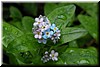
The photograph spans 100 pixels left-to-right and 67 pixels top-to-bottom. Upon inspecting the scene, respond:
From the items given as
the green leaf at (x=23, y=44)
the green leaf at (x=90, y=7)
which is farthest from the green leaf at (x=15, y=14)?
the green leaf at (x=23, y=44)

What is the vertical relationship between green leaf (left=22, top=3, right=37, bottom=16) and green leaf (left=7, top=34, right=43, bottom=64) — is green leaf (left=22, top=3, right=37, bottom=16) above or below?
above

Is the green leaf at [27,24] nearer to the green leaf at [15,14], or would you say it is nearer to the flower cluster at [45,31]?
the green leaf at [15,14]

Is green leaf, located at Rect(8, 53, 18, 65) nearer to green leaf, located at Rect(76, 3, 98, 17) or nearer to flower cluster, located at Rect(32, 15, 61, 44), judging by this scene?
flower cluster, located at Rect(32, 15, 61, 44)

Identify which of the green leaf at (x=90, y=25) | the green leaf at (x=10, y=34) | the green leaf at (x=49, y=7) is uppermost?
the green leaf at (x=49, y=7)

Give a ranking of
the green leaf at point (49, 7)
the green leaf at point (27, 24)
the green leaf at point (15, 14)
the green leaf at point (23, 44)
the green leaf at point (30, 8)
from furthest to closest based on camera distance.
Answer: the green leaf at point (30, 8) < the green leaf at point (15, 14) < the green leaf at point (49, 7) < the green leaf at point (27, 24) < the green leaf at point (23, 44)

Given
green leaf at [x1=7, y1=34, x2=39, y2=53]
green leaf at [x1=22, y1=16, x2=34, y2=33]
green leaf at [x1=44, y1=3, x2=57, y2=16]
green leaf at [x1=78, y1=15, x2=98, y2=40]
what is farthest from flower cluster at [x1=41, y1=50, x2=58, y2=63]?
green leaf at [x1=44, y1=3, x2=57, y2=16]

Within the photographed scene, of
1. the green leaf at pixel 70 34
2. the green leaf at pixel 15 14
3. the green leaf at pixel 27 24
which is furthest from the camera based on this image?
the green leaf at pixel 15 14

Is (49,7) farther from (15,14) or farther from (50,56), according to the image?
(50,56)

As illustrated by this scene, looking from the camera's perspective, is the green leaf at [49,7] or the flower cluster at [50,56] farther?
the green leaf at [49,7]
